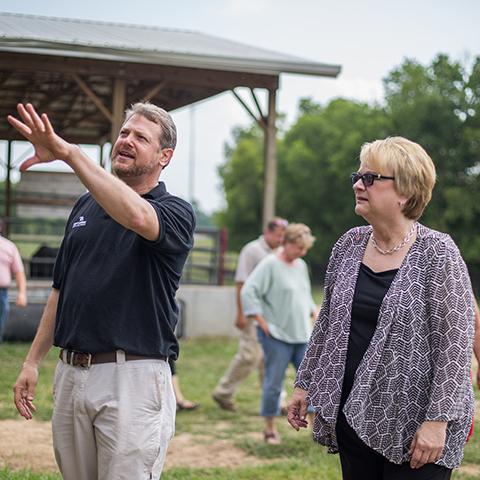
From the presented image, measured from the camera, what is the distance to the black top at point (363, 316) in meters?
3.33

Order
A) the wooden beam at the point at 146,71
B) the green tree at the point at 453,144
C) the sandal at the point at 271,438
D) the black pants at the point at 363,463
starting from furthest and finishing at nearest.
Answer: the green tree at the point at 453,144
the wooden beam at the point at 146,71
the sandal at the point at 271,438
the black pants at the point at 363,463

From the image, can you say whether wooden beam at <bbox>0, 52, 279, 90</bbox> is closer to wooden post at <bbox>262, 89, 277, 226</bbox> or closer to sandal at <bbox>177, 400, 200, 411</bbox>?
wooden post at <bbox>262, 89, 277, 226</bbox>

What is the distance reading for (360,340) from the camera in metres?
3.35

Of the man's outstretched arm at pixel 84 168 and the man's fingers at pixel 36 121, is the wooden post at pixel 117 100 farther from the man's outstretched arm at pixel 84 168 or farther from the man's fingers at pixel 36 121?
the man's fingers at pixel 36 121

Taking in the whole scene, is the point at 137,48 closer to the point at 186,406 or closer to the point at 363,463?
the point at 186,406

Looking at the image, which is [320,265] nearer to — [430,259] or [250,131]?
[250,131]

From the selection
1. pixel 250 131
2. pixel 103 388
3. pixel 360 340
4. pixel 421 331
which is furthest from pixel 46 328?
pixel 250 131

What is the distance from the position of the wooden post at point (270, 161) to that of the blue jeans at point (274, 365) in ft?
19.9

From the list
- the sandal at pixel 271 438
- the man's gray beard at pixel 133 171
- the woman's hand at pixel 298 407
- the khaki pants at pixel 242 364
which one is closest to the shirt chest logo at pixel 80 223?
the man's gray beard at pixel 133 171

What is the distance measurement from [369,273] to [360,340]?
0.87ft

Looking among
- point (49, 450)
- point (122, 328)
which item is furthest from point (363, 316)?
point (49, 450)

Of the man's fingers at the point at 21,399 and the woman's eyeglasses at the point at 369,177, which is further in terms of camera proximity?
the man's fingers at the point at 21,399

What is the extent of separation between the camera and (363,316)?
335 cm

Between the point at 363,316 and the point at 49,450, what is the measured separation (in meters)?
3.94
